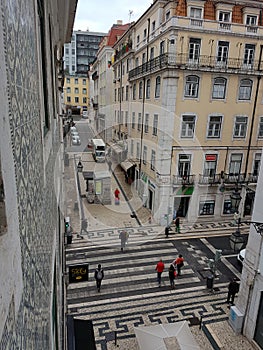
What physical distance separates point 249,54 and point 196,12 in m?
4.04

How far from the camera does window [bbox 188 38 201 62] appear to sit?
607 inches

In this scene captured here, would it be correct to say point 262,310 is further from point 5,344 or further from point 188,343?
point 5,344

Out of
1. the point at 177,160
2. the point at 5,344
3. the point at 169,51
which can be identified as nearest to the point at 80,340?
the point at 5,344

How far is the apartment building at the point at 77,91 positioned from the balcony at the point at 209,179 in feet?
171

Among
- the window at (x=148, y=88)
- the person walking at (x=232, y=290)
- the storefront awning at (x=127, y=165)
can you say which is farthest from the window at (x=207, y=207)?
the window at (x=148, y=88)

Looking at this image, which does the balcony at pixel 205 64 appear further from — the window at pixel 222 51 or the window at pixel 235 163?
the window at pixel 235 163

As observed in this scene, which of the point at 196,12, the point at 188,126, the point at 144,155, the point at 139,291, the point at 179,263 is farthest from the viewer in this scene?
the point at 144,155

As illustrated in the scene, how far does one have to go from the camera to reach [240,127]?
17.5 metres

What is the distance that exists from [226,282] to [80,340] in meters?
7.34

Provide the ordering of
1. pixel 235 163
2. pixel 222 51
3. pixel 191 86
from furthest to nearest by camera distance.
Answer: pixel 235 163, pixel 191 86, pixel 222 51

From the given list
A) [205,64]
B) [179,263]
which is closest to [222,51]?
[205,64]

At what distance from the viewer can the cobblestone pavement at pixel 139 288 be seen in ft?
29.8

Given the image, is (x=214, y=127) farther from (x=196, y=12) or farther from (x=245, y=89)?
(x=196, y=12)

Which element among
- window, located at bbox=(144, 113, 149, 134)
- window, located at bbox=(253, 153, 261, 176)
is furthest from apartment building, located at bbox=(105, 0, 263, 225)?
window, located at bbox=(253, 153, 261, 176)
